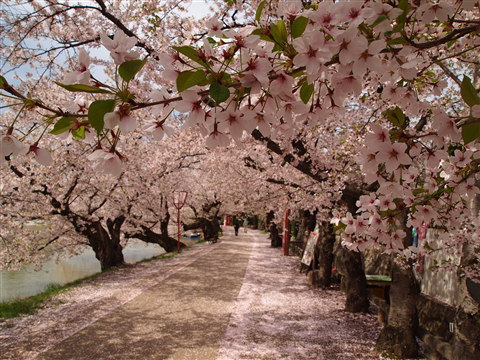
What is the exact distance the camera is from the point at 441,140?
131cm

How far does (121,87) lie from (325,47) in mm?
526

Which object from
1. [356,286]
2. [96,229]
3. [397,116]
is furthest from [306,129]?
[96,229]

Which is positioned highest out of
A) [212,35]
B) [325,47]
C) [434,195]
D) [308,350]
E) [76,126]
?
[212,35]

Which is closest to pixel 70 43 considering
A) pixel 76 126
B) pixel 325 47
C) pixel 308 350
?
pixel 76 126

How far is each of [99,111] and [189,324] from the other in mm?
5415

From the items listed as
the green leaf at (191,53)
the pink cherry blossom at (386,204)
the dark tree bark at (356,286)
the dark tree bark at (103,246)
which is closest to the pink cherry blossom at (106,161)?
the green leaf at (191,53)

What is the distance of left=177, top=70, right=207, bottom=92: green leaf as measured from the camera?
2.63ft

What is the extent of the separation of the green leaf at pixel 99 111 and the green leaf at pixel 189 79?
0.17 m

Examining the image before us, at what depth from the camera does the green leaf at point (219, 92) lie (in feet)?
2.52

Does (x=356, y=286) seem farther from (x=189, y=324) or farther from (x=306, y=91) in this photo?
(x=306, y=91)

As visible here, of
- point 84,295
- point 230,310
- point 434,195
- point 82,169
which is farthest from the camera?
point 82,169

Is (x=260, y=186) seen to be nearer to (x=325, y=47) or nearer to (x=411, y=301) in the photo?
(x=411, y=301)

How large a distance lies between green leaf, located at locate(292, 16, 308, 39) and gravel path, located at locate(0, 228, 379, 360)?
437 cm

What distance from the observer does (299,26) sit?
81 cm
